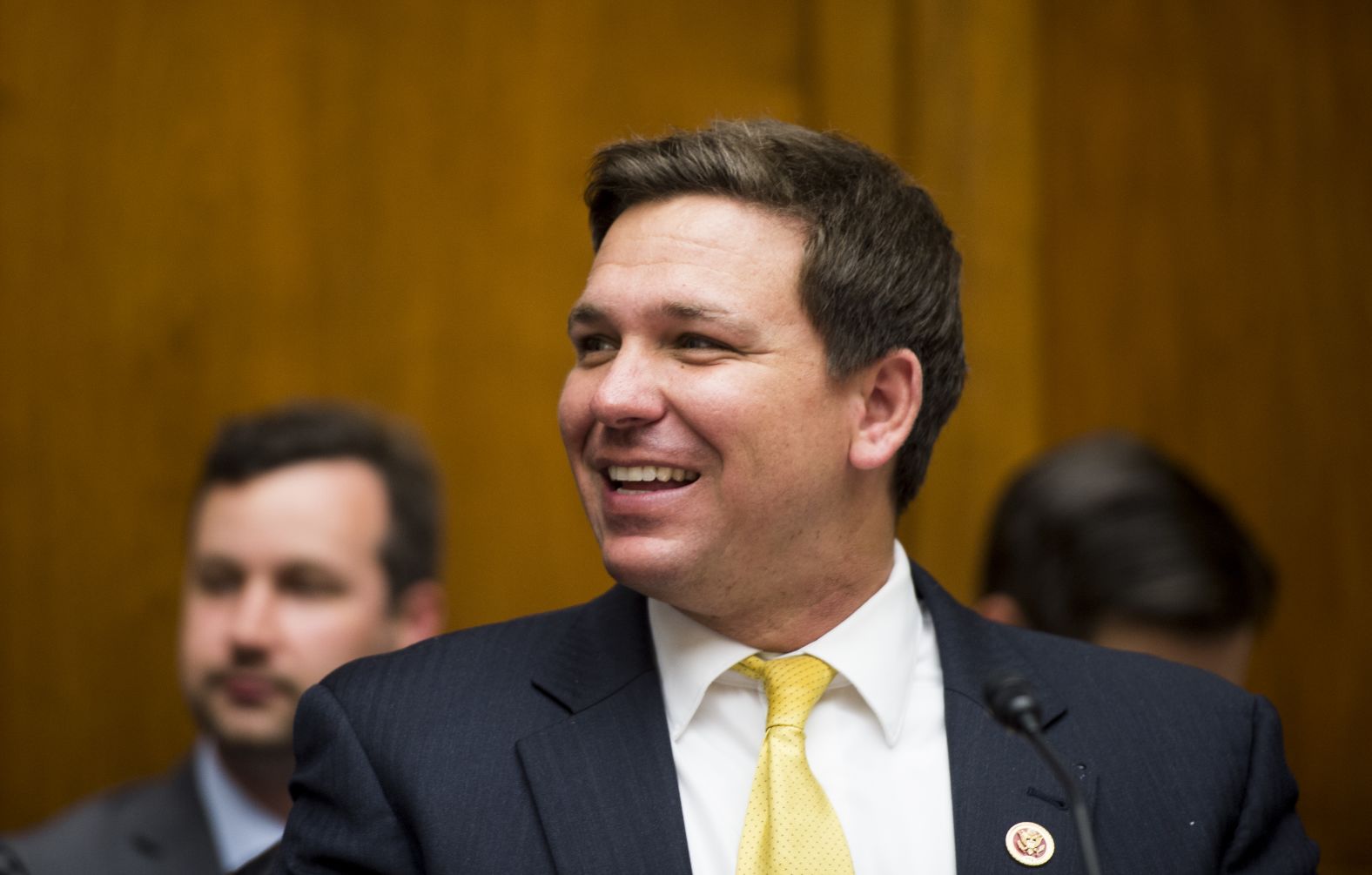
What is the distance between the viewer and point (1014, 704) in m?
1.60

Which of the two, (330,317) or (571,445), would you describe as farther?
(330,317)

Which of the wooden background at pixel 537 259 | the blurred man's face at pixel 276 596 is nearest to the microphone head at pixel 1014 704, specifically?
the blurred man's face at pixel 276 596

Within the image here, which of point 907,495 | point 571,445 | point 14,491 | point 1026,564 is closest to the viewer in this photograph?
point 571,445

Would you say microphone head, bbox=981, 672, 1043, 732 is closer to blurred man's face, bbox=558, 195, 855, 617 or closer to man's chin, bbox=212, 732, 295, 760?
blurred man's face, bbox=558, 195, 855, 617

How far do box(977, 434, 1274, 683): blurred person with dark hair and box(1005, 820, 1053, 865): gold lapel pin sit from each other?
96 centimetres

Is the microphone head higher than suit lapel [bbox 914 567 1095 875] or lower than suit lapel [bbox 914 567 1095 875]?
higher

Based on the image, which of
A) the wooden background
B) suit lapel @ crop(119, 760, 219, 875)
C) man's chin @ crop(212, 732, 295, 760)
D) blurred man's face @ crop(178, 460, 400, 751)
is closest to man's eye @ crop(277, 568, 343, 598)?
blurred man's face @ crop(178, 460, 400, 751)

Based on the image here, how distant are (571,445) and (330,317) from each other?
1659mm

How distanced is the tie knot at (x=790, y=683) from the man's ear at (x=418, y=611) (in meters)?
1.37

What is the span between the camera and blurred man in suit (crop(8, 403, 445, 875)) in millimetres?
2990

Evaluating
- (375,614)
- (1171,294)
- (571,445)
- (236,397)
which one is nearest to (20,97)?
(236,397)

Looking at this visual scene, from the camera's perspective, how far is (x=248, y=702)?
3.01m

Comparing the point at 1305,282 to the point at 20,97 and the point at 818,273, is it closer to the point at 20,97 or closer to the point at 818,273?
the point at 818,273

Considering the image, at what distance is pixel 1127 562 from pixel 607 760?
4.32 feet
